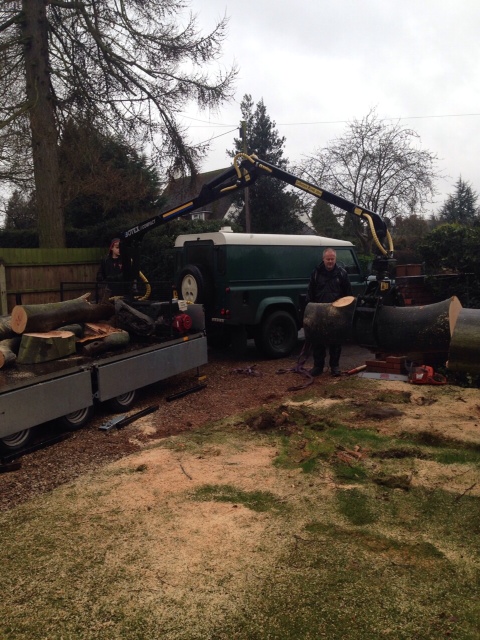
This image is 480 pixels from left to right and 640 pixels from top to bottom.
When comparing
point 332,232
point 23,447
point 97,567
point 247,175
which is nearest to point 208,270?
point 247,175

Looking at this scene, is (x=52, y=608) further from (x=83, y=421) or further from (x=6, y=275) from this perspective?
(x=6, y=275)

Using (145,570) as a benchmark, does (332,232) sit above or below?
above

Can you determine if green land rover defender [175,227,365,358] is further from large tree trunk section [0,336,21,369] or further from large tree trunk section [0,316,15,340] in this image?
large tree trunk section [0,336,21,369]

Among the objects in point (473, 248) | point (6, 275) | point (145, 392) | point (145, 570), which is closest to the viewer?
point (145, 570)

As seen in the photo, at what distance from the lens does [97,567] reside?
138 inches

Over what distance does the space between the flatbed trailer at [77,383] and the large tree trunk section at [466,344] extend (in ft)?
14.4

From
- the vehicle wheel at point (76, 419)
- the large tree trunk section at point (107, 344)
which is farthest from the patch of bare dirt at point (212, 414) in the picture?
the large tree trunk section at point (107, 344)

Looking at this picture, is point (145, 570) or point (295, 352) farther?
point (295, 352)

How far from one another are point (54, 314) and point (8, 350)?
2.98 feet

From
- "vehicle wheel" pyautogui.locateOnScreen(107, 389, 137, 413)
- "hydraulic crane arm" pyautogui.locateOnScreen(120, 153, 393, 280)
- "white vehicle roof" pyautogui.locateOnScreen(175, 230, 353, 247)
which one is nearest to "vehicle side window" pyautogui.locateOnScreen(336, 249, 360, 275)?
"white vehicle roof" pyautogui.locateOnScreen(175, 230, 353, 247)

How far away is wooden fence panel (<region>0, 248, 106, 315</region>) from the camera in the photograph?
11539 millimetres

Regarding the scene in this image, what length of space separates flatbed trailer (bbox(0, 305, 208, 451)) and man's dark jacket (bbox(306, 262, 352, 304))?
204 cm

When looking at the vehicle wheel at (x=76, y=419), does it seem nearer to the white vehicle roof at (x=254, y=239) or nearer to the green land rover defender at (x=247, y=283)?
the green land rover defender at (x=247, y=283)

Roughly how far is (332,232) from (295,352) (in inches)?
735
